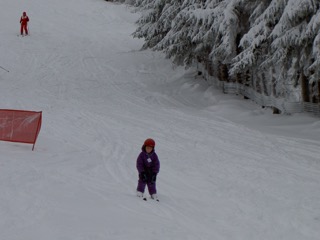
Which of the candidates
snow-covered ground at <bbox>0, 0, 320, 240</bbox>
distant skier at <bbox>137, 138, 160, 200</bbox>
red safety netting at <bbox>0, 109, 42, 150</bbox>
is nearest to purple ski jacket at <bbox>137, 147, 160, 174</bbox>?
distant skier at <bbox>137, 138, 160, 200</bbox>

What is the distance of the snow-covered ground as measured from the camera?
7.60 m

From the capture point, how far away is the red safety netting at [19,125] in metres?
12.5

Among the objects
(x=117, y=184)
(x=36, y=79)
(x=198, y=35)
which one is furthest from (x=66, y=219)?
(x=36, y=79)

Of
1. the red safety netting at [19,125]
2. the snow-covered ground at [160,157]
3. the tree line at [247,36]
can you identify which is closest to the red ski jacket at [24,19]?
the snow-covered ground at [160,157]

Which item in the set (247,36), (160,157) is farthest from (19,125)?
(247,36)

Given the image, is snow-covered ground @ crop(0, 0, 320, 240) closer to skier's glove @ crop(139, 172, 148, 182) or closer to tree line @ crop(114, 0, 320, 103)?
skier's glove @ crop(139, 172, 148, 182)

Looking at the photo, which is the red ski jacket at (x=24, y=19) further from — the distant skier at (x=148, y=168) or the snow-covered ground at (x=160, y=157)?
the distant skier at (x=148, y=168)

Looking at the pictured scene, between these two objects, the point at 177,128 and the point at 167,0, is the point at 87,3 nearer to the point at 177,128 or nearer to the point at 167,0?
the point at 167,0

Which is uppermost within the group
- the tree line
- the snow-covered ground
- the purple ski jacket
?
the tree line

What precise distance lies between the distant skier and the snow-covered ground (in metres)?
0.29

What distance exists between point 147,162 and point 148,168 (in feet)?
0.45

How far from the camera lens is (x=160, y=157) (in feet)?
41.5

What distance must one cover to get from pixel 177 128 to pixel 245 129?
2.33 m

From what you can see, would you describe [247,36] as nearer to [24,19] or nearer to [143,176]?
[143,176]
